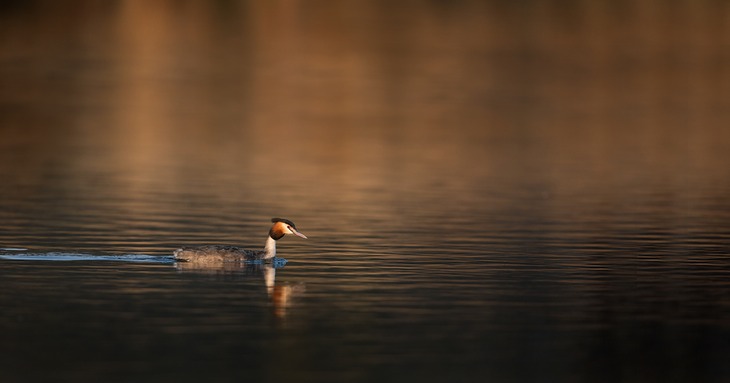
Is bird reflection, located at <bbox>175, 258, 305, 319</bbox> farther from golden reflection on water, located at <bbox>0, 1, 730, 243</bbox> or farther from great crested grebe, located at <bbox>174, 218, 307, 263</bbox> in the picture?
golden reflection on water, located at <bbox>0, 1, 730, 243</bbox>

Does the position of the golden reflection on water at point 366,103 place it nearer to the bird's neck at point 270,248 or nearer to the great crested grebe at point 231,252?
the great crested grebe at point 231,252

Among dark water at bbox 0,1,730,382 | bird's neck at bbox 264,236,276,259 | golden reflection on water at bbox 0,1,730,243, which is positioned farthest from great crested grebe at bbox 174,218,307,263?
golden reflection on water at bbox 0,1,730,243

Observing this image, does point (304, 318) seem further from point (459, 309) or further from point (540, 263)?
point (540, 263)

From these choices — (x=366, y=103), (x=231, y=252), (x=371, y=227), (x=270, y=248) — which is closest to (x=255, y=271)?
(x=270, y=248)

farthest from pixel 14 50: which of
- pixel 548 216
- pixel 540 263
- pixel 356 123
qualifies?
pixel 540 263

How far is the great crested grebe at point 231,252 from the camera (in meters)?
29.5

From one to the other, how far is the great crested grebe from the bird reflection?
7 centimetres

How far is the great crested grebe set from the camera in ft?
96.9

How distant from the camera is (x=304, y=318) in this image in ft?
78.5

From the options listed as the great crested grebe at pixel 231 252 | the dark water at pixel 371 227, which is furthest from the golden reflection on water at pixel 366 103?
the great crested grebe at pixel 231 252

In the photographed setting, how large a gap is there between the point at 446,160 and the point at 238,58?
82.8 metres

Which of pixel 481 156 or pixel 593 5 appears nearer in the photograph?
Answer: pixel 481 156

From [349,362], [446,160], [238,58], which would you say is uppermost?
[238,58]

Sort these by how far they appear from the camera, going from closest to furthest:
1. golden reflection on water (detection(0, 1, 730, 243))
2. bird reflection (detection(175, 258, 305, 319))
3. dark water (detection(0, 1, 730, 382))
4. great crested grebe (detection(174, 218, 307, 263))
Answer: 1. dark water (detection(0, 1, 730, 382))
2. bird reflection (detection(175, 258, 305, 319))
3. great crested grebe (detection(174, 218, 307, 263))
4. golden reflection on water (detection(0, 1, 730, 243))
